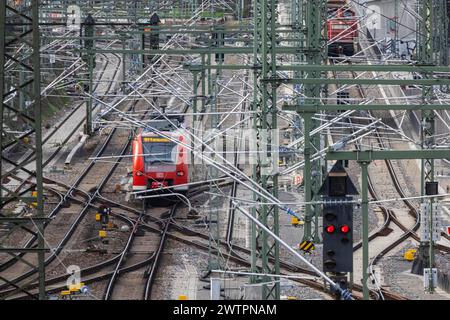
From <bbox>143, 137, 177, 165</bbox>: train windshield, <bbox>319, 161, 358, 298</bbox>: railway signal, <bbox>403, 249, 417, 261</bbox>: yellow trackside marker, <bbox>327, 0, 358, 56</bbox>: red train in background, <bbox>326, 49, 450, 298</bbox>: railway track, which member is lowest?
<bbox>403, 249, 417, 261</bbox>: yellow trackside marker

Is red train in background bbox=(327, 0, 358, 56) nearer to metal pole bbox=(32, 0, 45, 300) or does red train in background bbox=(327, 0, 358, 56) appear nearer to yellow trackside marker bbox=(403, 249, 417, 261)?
yellow trackside marker bbox=(403, 249, 417, 261)

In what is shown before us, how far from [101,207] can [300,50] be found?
6336 mm

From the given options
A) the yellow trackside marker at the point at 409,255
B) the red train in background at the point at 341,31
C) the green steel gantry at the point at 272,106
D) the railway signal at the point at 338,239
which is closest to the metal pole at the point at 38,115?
the green steel gantry at the point at 272,106

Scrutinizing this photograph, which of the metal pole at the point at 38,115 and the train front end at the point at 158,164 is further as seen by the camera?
the train front end at the point at 158,164

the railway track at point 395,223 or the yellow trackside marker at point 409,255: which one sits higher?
the railway track at point 395,223

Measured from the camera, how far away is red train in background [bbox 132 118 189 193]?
33000mm

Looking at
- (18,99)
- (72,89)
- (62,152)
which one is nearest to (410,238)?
(62,152)

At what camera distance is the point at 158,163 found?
33.2 metres

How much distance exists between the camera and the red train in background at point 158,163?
33.0 meters

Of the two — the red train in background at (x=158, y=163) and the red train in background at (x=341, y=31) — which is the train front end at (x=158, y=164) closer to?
the red train in background at (x=158, y=163)

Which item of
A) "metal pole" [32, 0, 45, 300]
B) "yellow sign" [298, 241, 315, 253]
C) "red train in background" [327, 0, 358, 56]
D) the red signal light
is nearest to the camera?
the red signal light

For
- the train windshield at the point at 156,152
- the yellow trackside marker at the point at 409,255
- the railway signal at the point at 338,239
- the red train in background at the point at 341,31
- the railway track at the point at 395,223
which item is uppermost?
the red train in background at the point at 341,31

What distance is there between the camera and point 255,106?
822 inches

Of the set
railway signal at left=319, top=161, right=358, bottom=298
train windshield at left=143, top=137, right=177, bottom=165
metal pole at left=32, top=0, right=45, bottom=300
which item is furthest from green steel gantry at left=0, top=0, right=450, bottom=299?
train windshield at left=143, top=137, right=177, bottom=165
